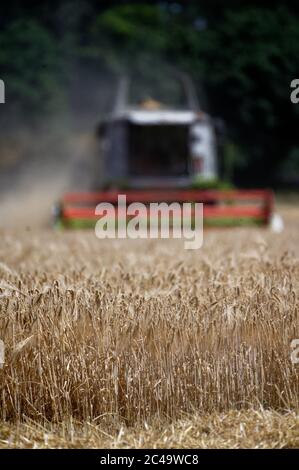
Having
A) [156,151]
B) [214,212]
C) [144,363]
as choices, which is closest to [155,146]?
[156,151]

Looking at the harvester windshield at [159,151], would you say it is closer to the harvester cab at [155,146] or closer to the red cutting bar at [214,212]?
the harvester cab at [155,146]

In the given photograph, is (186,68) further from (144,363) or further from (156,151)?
(144,363)

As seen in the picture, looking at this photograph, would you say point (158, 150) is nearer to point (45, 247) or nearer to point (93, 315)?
point (45, 247)

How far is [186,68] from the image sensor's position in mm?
26422

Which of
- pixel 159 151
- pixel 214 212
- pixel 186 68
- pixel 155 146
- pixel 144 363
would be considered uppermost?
pixel 186 68

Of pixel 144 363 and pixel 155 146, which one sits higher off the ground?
pixel 155 146

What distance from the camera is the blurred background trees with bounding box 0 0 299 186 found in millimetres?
25047

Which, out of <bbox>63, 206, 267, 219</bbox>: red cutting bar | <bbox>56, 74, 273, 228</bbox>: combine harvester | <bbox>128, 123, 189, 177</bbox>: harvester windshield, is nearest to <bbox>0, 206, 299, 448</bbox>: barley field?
<bbox>63, 206, 267, 219</bbox>: red cutting bar

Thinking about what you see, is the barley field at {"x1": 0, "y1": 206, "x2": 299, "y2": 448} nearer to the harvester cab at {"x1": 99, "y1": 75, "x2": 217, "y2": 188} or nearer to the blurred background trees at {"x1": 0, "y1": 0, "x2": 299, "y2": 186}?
the harvester cab at {"x1": 99, "y1": 75, "x2": 217, "y2": 188}

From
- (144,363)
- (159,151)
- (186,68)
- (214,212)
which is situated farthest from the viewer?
(186,68)

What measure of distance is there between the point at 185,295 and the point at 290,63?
1932 centimetres

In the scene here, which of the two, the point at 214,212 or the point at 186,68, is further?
the point at 186,68
